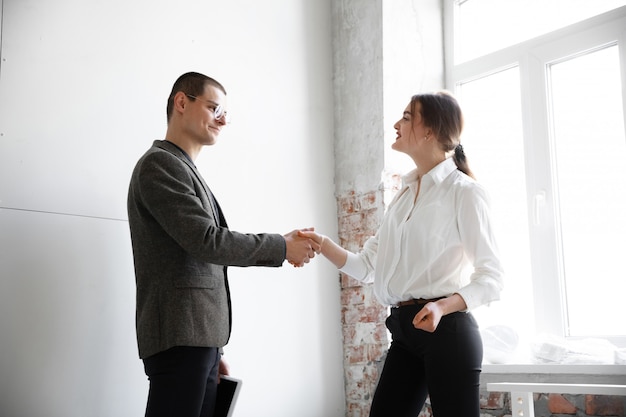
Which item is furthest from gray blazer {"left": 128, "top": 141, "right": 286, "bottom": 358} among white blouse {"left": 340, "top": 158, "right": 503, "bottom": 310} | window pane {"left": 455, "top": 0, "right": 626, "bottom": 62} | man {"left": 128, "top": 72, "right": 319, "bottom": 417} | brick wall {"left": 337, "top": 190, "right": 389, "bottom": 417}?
window pane {"left": 455, "top": 0, "right": 626, "bottom": 62}

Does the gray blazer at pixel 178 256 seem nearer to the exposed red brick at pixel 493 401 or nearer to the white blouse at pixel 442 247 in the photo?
the white blouse at pixel 442 247

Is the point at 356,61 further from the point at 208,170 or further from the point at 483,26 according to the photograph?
the point at 208,170

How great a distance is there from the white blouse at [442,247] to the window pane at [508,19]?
1431 mm

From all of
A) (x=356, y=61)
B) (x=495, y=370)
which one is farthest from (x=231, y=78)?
(x=495, y=370)

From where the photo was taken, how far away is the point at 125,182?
Answer: 8.35 feet

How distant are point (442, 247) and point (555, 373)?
1010 mm

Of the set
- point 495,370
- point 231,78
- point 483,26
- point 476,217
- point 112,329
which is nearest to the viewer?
point 476,217

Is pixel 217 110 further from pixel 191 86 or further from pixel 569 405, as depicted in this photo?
pixel 569 405

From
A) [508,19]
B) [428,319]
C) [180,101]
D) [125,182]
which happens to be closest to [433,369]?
[428,319]

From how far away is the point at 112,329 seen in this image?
243 cm

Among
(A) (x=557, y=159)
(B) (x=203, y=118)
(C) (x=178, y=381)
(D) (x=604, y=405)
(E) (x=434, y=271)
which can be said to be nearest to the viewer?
(C) (x=178, y=381)

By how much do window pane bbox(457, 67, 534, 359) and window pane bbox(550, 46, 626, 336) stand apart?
0.72 feet

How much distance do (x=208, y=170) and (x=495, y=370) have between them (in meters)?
1.54

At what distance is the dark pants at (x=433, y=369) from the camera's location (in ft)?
6.22
